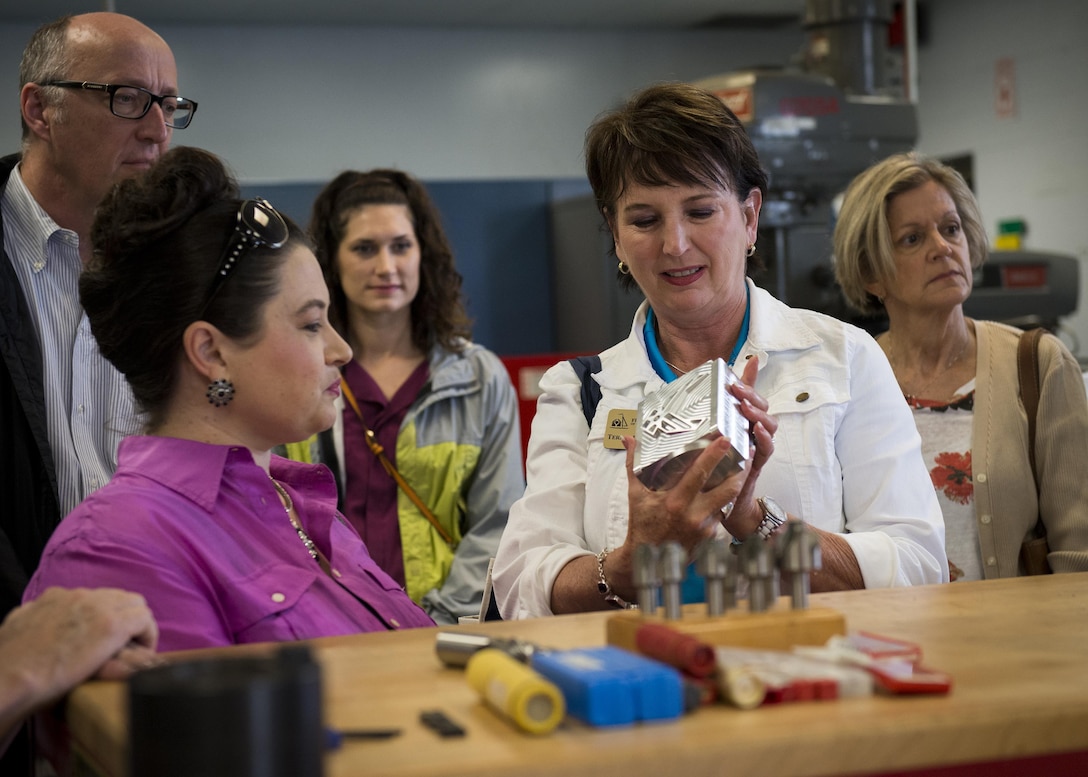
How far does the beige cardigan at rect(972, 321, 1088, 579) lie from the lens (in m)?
2.51

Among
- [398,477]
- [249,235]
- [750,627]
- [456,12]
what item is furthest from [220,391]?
[456,12]

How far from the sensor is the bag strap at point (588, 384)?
2070mm

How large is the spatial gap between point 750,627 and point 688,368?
972 millimetres

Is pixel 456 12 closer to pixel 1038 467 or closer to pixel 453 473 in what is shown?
pixel 453 473

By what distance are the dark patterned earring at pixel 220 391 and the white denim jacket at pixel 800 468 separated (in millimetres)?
525

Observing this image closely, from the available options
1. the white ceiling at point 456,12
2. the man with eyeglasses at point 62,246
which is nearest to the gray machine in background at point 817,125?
the white ceiling at point 456,12

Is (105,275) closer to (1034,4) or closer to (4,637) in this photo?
(4,637)

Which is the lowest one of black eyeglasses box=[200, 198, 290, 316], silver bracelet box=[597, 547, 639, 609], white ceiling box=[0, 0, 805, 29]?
silver bracelet box=[597, 547, 639, 609]

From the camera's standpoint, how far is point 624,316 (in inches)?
295

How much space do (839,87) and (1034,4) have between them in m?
2.55

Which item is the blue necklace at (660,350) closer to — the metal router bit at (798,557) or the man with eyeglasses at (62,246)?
the metal router bit at (798,557)

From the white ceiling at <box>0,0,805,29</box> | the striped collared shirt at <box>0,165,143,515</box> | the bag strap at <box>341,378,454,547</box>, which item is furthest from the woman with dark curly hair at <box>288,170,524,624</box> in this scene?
the white ceiling at <box>0,0,805,29</box>

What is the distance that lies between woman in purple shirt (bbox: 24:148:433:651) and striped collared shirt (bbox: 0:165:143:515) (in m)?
0.67

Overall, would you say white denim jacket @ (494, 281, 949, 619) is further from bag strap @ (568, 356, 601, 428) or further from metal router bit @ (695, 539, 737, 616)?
metal router bit @ (695, 539, 737, 616)
